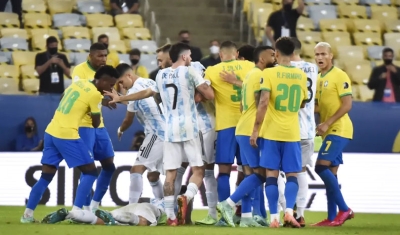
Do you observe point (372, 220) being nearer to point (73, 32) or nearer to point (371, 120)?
point (371, 120)

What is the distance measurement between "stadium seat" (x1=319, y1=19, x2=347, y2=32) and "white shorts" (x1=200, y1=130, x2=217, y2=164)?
28.4 ft

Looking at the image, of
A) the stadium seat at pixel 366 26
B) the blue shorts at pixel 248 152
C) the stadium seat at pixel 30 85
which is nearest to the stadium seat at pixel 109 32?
the stadium seat at pixel 30 85

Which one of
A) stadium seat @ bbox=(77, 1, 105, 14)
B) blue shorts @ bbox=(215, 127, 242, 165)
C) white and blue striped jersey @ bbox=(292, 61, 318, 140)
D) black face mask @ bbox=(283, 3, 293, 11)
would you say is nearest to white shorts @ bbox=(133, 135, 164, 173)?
blue shorts @ bbox=(215, 127, 242, 165)

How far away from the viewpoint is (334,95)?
1341 cm

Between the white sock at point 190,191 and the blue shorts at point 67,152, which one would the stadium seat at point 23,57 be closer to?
the blue shorts at point 67,152

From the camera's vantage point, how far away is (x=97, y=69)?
45.2 feet

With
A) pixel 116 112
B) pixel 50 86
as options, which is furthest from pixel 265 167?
pixel 50 86

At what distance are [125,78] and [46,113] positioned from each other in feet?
11.3

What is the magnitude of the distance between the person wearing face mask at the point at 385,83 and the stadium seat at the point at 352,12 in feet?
11.6

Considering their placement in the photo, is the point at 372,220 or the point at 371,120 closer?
the point at 372,220

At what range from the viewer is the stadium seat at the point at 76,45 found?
19641 mm

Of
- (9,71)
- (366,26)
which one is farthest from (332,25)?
(9,71)

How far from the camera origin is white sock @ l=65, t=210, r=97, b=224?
12375 mm

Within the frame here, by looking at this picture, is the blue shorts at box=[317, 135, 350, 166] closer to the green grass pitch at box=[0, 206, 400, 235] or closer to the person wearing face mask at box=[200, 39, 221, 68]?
the green grass pitch at box=[0, 206, 400, 235]
